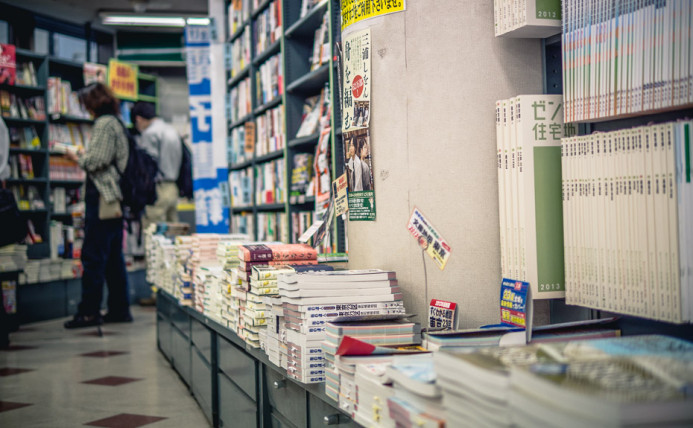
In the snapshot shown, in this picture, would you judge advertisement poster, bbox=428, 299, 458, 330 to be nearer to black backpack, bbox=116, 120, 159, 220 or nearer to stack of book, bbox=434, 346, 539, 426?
stack of book, bbox=434, 346, 539, 426

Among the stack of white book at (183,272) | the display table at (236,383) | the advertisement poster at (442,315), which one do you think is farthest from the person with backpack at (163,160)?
the advertisement poster at (442,315)

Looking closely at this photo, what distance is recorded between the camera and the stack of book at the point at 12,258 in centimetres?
520

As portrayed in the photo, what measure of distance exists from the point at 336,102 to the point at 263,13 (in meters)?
1.66

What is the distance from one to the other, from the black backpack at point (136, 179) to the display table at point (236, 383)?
4.62 feet

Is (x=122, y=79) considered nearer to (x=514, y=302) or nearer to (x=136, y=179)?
(x=136, y=179)

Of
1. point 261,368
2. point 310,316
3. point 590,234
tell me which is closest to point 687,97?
point 590,234

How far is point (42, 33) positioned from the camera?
8.46 m

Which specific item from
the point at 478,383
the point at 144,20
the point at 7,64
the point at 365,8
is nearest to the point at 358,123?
the point at 365,8

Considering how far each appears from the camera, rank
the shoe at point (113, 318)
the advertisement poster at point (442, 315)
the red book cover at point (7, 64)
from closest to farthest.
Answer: the advertisement poster at point (442, 315) → the shoe at point (113, 318) → the red book cover at point (7, 64)

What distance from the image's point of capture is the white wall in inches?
69.2

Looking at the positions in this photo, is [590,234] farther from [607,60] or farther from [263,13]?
[263,13]

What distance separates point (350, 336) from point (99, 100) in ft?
14.5

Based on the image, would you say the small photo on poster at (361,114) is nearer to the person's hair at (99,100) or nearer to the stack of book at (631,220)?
the stack of book at (631,220)

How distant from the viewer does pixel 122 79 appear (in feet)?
27.0
